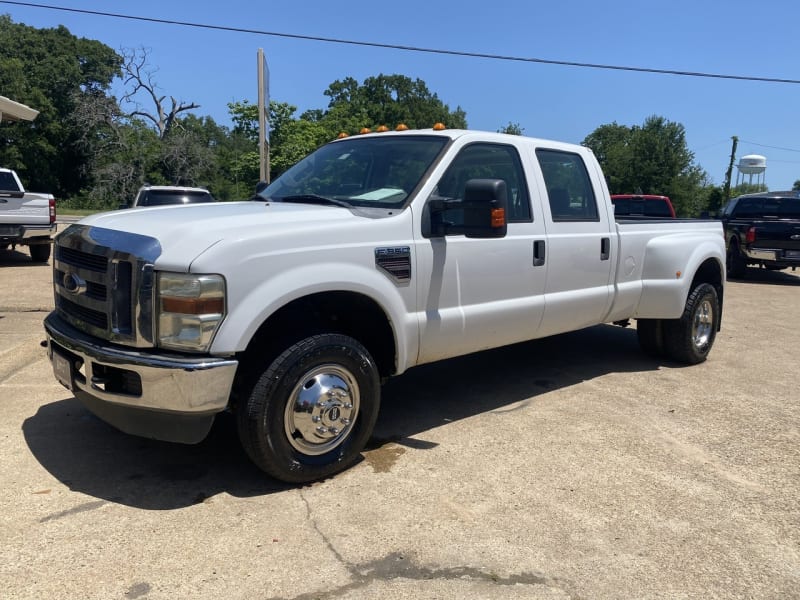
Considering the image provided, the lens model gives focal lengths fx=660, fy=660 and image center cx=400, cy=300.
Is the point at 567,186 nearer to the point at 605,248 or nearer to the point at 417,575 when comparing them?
the point at 605,248

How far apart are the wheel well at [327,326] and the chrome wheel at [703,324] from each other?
3.78 metres

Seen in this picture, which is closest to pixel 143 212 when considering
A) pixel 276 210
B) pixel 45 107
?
pixel 276 210

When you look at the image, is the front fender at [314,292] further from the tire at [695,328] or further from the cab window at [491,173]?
the tire at [695,328]

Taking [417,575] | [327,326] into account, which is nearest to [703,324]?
[327,326]

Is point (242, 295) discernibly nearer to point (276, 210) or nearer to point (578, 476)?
point (276, 210)

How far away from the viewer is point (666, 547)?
306cm

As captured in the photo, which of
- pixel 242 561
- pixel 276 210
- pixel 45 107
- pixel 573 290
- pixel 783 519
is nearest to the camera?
pixel 242 561

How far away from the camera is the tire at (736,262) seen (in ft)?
47.8

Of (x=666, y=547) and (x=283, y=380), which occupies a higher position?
(x=283, y=380)

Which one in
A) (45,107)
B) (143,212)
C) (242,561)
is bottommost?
(242,561)

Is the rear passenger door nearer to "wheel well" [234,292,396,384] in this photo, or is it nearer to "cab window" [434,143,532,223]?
"cab window" [434,143,532,223]

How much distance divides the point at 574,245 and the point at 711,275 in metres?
2.49

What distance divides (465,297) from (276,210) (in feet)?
4.37

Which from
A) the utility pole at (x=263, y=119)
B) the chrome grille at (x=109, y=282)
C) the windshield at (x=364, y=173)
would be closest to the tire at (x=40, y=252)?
the utility pole at (x=263, y=119)
